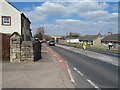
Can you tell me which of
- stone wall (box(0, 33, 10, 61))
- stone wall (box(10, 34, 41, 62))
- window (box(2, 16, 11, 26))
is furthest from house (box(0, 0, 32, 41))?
stone wall (box(10, 34, 41, 62))

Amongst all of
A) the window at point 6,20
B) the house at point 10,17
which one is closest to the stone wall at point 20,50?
the house at point 10,17

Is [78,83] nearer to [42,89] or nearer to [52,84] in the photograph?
[52,84]

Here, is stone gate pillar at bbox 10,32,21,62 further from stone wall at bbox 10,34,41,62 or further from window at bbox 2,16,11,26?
window at bbox 2,16,11,26

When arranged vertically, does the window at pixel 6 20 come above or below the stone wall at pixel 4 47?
above

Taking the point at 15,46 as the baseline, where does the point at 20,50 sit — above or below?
below

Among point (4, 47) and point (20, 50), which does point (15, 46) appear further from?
point (4, 47)

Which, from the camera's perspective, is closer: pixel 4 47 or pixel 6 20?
pixel 4 47

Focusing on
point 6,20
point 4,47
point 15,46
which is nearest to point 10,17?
point 6,20

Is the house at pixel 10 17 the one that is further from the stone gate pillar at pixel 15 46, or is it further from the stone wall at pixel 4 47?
the stone gate pillar at pixel 15 46

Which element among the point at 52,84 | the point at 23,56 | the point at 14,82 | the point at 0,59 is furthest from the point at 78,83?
the point at 0,59

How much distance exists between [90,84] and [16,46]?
17.9 feet

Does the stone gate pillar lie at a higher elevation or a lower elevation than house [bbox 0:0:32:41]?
lower

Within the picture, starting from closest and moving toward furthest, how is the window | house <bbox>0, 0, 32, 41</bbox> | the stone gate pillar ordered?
the stone gate pillar, house <bbox>0, 0, 32, 41</bbox>, the window

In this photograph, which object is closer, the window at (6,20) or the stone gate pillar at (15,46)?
the stone gate pillar at (15,46)
